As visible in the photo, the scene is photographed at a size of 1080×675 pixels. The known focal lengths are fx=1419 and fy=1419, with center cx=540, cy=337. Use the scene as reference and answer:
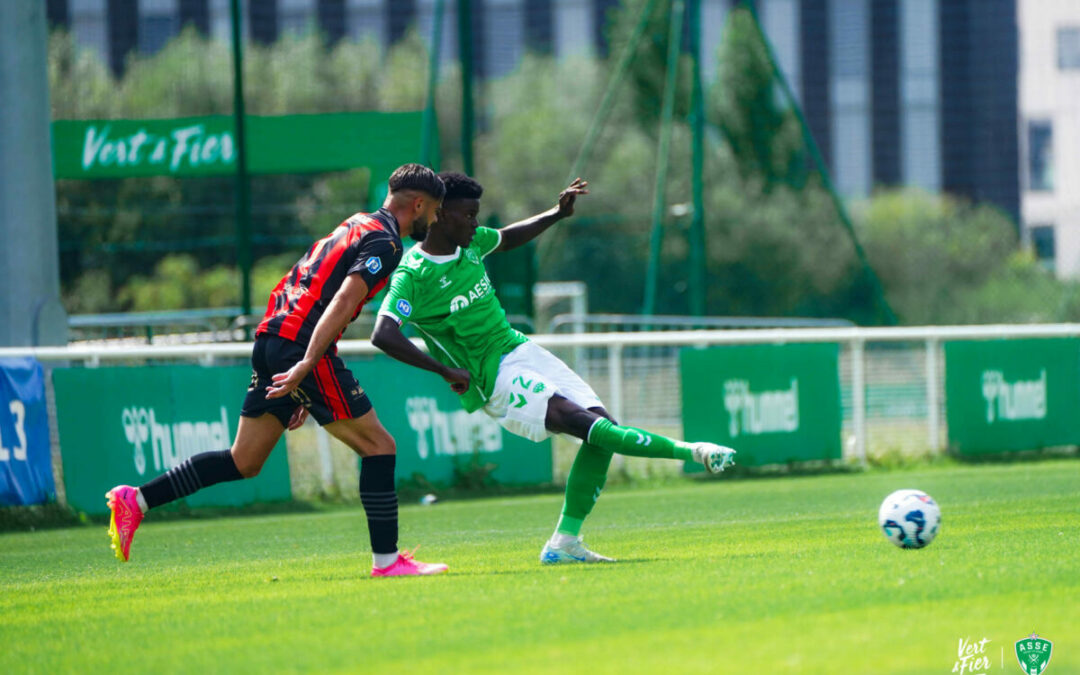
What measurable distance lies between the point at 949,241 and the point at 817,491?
29257 mm

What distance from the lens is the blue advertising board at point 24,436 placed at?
10.8 metres

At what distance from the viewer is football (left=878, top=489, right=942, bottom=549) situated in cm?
629

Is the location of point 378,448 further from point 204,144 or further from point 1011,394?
point 204,144

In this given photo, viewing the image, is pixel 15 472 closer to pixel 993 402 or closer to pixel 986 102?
pixel 993 402

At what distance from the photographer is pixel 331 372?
656 cm

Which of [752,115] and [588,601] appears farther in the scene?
[752,115]

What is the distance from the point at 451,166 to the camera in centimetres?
4059

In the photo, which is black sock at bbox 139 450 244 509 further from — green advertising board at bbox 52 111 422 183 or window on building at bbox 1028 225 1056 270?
window on building at bbox 1028 225 1056 270

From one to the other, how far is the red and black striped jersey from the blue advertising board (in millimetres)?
4893

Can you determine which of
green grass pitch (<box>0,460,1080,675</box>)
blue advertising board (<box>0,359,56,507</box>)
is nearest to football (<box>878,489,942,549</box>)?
green grass pitch (<box>0,460,1080,675</box>)

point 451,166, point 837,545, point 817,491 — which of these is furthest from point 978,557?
point 451,166

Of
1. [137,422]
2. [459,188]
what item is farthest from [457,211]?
[137,422]

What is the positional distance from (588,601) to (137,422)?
6.89 m

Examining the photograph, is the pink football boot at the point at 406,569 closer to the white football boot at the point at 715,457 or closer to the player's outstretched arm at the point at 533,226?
the white football boot at the point at 715,457
